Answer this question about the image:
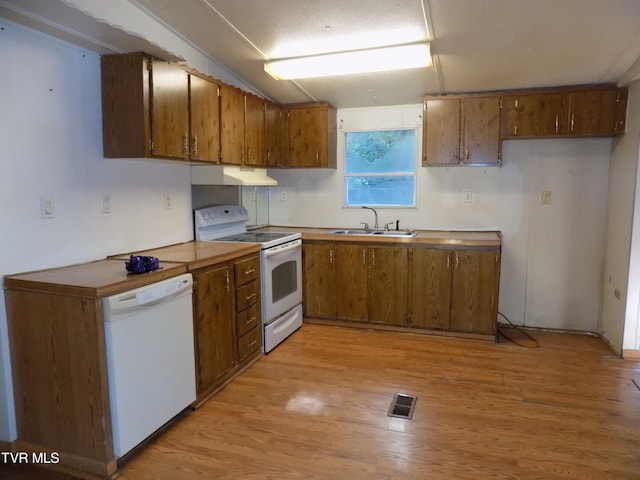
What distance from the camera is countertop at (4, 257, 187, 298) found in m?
1.99

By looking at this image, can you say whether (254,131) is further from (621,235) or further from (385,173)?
(621,235)

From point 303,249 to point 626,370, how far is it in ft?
9.24

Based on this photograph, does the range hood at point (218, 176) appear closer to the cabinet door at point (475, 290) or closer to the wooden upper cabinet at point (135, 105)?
the wooden upper cabinet at point (135, 105)

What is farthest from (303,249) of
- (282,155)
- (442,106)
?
(442,106)

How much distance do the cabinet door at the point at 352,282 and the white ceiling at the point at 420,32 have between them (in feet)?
5.08

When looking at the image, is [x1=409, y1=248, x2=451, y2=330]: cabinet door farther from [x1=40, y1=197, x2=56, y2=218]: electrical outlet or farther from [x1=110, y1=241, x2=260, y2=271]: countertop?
[x1=40, y1=197, x2=56, y2=218]: electrical outlet

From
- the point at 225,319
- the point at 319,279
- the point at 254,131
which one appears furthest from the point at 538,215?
the point at 225,319

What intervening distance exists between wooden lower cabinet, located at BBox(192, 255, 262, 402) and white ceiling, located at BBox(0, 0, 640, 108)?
57.0 inches

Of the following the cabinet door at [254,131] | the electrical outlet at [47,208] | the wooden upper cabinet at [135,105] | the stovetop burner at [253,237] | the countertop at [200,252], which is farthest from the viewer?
the cabinet door at [254,131]

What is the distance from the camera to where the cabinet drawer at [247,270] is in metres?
3.13

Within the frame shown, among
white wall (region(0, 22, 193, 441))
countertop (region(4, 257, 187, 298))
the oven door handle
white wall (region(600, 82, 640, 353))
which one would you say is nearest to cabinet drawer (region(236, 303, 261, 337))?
the oven door handle

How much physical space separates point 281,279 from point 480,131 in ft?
7.39

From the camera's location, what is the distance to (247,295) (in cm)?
327

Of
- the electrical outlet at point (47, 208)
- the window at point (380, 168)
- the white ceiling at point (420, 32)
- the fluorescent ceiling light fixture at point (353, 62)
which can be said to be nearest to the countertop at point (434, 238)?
the window at point (380, 168)
